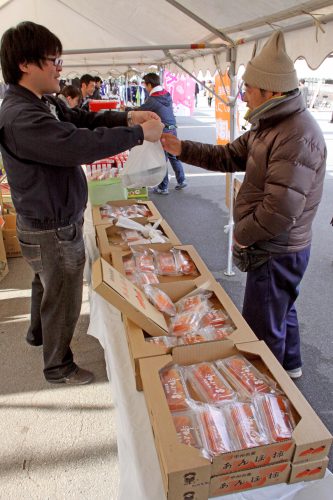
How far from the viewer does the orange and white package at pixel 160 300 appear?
1.24 metres

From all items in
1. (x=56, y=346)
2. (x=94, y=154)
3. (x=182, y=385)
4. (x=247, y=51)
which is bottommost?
(x=56, y=346)

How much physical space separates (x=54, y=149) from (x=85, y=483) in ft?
4.06

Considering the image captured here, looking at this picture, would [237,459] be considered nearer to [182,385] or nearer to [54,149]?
[182,385]

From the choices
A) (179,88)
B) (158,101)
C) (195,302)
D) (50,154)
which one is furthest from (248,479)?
(179,88)

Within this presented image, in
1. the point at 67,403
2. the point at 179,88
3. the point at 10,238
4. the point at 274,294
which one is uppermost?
the point at 179,88

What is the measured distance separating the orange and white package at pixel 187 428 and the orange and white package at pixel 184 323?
0.32m

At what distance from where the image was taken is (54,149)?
45.4 inches

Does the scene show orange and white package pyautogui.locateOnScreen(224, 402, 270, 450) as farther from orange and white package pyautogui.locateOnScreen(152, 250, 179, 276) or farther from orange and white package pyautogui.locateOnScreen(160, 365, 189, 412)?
orange and white package pyautogui.locateOnScreen(152, 250, 179, 276)

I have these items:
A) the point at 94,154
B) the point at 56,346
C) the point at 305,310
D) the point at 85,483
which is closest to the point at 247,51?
the point at 94,154

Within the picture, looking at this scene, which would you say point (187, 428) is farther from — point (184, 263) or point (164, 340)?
point (184, 263)

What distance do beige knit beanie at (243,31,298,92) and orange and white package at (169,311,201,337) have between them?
32.9 inches

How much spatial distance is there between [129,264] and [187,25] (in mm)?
2139

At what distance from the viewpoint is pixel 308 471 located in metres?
0.78

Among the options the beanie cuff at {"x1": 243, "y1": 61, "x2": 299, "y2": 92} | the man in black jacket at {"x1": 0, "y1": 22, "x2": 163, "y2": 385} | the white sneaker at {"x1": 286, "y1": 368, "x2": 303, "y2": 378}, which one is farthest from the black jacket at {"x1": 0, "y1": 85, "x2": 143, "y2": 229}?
the white sneaker at {"x1": 286, "y1": 368, "x2": 303, "y2": 378}
